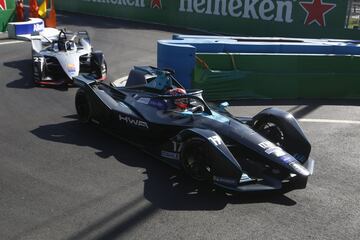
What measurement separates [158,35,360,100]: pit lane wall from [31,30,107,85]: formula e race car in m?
2.11

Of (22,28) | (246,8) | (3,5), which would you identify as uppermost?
(246,8)

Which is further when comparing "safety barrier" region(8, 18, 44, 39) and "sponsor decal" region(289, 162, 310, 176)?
"safety barrier" region(8, 18, 44, 39)

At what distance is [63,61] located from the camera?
11953 millimetres

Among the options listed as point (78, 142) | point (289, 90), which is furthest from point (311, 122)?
point (78, 142)

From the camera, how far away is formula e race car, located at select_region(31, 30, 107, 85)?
38.8 feet

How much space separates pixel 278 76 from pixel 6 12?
15.1 m

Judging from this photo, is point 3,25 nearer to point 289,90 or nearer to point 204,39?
point 204,39

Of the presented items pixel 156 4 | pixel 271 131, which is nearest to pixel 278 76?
pixel 271 131

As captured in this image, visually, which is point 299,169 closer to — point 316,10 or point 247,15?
point 316,10

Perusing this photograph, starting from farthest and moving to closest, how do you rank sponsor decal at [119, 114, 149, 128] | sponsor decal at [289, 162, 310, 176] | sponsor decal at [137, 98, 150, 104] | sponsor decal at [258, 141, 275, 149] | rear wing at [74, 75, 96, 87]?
rear wing at [74, 75, 96, 87], sponsor decal at [137, 98, 150, 104], sponsor decal at [119, 114, 149, 128], sponsor decal at [258, 141, 275, 149], sponsor decal at [289, 162, 310, 176]

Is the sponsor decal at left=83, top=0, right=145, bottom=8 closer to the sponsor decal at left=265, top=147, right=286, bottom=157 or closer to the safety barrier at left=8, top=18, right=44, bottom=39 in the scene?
the safety barrier at left=8, top=18, right=44, bottom=39

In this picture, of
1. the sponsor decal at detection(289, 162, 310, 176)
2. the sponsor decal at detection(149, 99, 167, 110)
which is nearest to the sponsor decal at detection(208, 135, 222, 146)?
the sponsor decal at detection(289, 162, 310, 176)

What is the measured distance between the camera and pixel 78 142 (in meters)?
8.13

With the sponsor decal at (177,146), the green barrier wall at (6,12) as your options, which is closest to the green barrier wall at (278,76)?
the sponsor decal at (177,146)
